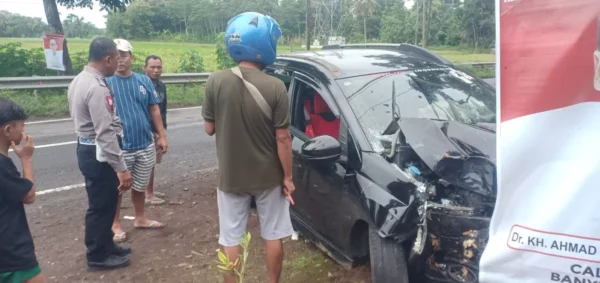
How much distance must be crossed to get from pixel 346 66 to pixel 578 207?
2.70 metres

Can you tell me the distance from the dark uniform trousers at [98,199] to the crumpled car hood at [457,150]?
228 cm

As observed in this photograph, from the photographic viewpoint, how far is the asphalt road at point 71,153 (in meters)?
6.69

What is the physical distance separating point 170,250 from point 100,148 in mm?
1182

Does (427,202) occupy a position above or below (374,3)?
below

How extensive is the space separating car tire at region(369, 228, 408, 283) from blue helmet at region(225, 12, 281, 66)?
1.26 m

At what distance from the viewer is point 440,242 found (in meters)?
2.71

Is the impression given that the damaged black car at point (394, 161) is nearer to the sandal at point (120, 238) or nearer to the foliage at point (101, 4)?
the sandal at point (120, 238)

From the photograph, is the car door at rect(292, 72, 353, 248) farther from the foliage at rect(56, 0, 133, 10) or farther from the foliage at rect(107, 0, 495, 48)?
the foliage at rect(107, 0, 495, 48)

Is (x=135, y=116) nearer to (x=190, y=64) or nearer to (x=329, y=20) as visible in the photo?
(x=190, y=64)

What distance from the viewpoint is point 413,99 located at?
3688 mm

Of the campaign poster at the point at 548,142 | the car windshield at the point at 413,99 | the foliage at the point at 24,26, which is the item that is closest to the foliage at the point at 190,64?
the car windshield at the point at 413,99

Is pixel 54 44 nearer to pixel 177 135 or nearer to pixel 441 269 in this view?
pixel 177 135

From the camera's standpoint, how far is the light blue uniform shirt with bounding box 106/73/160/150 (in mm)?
4320

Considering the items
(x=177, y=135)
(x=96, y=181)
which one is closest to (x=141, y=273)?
(x=96, y=181)
